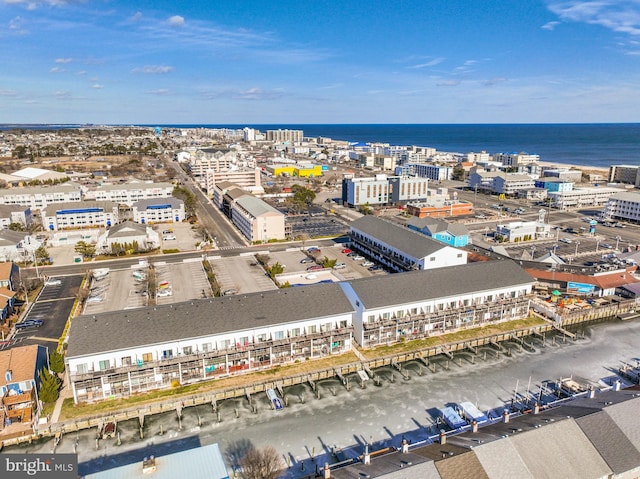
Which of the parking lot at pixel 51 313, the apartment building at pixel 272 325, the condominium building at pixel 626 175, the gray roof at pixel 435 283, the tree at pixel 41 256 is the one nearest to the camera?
the apartment building at pixel 272 325

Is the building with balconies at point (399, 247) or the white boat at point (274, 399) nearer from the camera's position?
the white boat at point (274, 399)

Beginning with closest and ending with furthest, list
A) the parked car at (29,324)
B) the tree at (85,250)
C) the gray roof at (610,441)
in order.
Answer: the gray roof at (610,441) < the parked car at (29,324) < the tree at (85,250)

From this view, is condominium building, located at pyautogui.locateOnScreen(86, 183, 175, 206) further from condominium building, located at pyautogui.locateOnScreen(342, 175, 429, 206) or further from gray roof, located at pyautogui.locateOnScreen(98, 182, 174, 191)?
condominium building, located at pyautogui.locateOnScreen(342, 175, 429, 206)

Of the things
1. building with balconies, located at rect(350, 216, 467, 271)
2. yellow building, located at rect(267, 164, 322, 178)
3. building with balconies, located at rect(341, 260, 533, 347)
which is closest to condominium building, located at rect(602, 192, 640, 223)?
building with balconies, located at rect(350, 216, 467, 271)

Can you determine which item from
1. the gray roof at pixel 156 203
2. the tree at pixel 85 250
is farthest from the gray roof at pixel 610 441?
the gray roof at pixel 156 203

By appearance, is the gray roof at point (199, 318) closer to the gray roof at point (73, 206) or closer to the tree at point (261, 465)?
the tree at point (261, 465)

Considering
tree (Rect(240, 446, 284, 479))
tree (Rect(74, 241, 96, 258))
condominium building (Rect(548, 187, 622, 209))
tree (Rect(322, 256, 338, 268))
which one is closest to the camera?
tree (Rect(240, 446, 284, 479))

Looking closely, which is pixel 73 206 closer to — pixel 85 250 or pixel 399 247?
pixel 85 250
